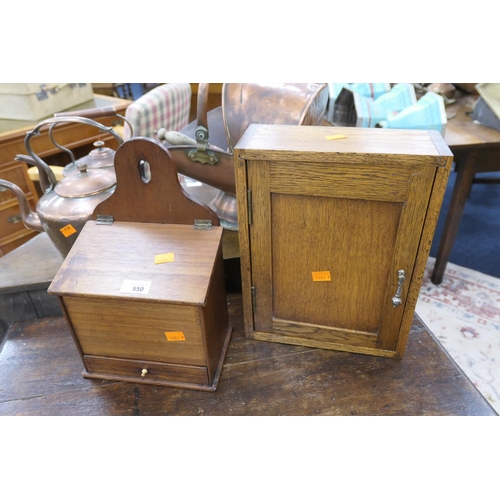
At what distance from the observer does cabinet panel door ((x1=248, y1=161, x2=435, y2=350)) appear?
794 millimetres

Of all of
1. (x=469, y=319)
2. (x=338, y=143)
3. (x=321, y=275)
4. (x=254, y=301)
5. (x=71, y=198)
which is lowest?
(x=469, y=319)

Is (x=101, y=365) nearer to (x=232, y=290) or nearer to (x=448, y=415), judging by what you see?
(x=232, y=290)

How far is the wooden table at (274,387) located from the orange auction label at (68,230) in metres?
0.33

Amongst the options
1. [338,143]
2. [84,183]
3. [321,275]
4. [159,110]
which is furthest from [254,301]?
[159,110]

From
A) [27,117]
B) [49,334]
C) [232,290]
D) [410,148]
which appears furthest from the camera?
[27,117]

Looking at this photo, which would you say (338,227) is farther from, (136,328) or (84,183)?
(84,183)

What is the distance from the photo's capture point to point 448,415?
0.90 m

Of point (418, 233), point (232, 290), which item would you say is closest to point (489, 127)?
point (418, 233)

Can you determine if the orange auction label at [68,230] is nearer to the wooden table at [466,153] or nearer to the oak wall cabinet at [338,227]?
the oak wall cabinet at [338,227]

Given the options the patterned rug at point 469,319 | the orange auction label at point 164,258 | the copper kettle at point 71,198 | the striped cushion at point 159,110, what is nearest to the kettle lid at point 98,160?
the copper kettle at point 71,198

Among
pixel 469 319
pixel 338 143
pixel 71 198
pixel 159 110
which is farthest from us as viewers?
pixel 469 319

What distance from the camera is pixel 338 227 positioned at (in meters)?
0.86

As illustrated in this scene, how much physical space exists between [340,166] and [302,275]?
29 centimetres

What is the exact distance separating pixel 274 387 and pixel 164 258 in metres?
0.42
